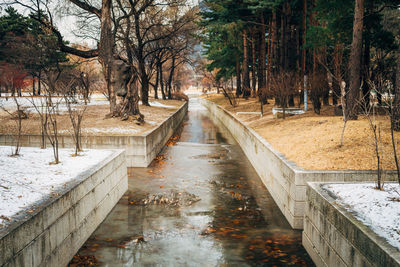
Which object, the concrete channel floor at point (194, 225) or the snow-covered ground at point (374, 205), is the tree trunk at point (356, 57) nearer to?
the concrete channel floor at point (194, 225)

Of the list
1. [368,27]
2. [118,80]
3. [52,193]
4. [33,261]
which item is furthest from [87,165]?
[368,27]

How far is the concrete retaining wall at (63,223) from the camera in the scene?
14.1 ft

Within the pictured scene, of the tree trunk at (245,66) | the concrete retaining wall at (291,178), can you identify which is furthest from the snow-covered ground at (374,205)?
the tree trunk at (245,66)

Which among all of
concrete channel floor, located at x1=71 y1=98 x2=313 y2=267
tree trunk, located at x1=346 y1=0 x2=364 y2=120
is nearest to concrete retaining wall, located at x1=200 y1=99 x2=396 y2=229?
concrete channel floor, located at x1=71 y1=98 x2=313 y2=267

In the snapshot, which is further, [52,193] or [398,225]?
[52,193]

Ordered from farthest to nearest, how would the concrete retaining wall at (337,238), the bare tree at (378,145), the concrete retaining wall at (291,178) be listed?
the concrete retaining wall at (291,178) < the bare tree at (378,145) < the concrete retaining wall at (337,238)

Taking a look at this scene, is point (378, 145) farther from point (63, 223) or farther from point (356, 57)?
point (63, 223)

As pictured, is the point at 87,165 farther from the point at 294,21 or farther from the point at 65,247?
the point at 294,21

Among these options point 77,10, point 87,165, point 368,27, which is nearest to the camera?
point 87,165

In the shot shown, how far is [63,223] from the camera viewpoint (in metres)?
5.76

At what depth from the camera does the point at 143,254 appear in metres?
6.48

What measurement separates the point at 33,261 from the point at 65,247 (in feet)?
3.96

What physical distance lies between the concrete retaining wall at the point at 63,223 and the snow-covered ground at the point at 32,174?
0.27 m

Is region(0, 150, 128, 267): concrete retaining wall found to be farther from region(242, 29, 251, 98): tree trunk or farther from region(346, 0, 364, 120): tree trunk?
region(242, 29, 251, 98): tree trunk
